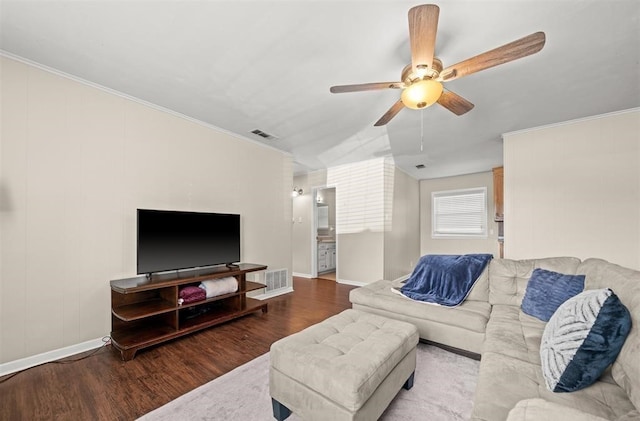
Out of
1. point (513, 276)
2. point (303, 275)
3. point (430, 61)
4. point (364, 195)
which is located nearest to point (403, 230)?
point (364, 195)

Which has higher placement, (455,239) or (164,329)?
(455,239)

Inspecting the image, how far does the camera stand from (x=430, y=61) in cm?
163

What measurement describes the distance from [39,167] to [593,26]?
4.35 meters

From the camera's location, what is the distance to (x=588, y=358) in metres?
1.10

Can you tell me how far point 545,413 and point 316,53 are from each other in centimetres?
234

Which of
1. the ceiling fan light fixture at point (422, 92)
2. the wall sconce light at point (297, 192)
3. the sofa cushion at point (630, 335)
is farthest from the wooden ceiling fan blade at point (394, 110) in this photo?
the wall sconce light at point (297, 192)

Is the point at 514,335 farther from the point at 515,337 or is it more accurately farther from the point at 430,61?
the point at 430,61

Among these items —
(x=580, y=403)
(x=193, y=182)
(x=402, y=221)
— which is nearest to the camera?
(x=580, y=403)

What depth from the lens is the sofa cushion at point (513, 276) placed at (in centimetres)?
229

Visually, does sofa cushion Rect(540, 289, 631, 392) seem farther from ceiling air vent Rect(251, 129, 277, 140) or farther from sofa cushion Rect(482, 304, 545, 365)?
ceiling air vent Rect(251, 129, 277, 140)

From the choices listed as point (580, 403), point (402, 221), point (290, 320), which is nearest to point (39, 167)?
point (290, 320)

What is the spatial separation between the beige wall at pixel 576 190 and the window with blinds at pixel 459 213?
8.60ft

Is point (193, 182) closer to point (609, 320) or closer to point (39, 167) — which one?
point (39, 167)

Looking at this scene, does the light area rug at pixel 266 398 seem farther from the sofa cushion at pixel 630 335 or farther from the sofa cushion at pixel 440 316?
the sofa cushion at pixel 630 335
